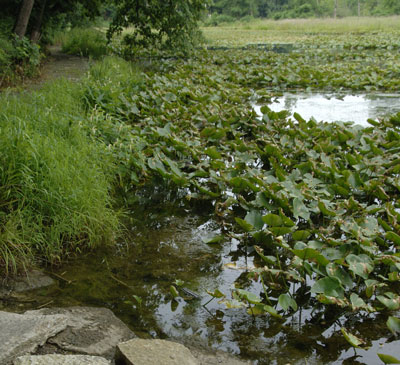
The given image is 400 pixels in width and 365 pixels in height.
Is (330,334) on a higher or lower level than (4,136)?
lower

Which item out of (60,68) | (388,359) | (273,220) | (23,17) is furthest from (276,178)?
(60,68)

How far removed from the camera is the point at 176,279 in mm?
2523

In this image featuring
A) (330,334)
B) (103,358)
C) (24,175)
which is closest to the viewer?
(103,358)

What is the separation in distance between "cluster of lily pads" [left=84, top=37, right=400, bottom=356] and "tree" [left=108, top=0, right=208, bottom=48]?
9.49ft

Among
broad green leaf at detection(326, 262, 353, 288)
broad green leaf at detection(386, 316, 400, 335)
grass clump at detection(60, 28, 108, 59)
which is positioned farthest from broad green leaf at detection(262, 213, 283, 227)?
grass clump at detection(60, 28, 108, 59)

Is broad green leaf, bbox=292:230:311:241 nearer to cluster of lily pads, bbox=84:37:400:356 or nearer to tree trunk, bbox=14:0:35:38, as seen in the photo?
cluster of lily pads, bbox=84:37:400:356

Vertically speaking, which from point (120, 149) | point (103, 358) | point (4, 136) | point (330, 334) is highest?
point (4, 136)

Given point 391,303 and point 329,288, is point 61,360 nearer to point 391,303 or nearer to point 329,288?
point 329,288

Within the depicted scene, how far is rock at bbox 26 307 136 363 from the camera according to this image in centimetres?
188

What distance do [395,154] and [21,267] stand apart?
122 inches

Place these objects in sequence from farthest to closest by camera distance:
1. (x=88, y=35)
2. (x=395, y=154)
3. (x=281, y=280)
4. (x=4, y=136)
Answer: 1. (x=88, y=35)
2. (x=395, y=154)
3. (x=4, y=136)
4. (x=281, y=280)

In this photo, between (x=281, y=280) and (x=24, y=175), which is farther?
(x=24, y=175)

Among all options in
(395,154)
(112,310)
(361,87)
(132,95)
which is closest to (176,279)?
(112,310)

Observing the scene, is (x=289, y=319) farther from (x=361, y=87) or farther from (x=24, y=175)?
(x=361, y=87)
